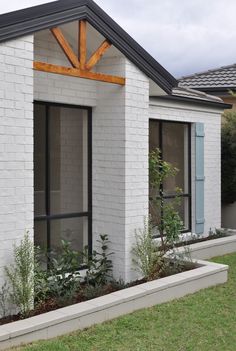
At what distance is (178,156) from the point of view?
33.0 ft

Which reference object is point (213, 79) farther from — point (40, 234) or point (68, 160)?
point (40, 234)

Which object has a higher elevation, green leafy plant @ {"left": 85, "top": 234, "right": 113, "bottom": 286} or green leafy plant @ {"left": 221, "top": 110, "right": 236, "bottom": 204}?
green leafy plant @ {"left": 221, "top": 110, "right": 236, "bottom": 204}

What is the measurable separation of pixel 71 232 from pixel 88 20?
2865 millimetres

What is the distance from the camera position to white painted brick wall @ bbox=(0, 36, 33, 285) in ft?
17.4

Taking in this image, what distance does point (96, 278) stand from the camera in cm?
666

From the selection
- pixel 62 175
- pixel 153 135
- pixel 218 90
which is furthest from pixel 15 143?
pixel 218 90

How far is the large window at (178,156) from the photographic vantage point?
960 centimetres

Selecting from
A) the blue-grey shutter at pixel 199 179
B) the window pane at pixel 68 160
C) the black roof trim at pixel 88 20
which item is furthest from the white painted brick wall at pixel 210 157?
the window pane at pixel 68 160

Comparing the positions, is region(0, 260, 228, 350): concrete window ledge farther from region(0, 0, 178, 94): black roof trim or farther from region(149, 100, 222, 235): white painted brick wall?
region(149, 100, 222, 235): white painted brick wall

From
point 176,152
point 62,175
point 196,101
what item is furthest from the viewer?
point 176,152

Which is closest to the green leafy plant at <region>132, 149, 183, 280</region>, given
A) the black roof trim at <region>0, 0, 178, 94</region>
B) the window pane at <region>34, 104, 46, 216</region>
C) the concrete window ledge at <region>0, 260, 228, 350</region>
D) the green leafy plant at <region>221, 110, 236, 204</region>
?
the concrete window ledge at <region>0, 260, 228, 350</region>

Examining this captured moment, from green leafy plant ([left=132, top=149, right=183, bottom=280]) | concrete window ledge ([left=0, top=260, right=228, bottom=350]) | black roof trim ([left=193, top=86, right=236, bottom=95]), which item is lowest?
concrete window ledge ([left=0, top=260, right=228, bottom=350])

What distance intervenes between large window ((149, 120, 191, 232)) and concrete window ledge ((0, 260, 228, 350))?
2621 millimetres

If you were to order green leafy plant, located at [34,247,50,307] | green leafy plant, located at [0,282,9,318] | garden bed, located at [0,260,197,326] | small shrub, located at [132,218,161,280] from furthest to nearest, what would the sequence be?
small shrub, located at [132,218,161,280], green leafy plant, located at [34,247,50,307], garden bed, located at [0,260,197,326], green leafy plant, located at [0,282,9,318]
